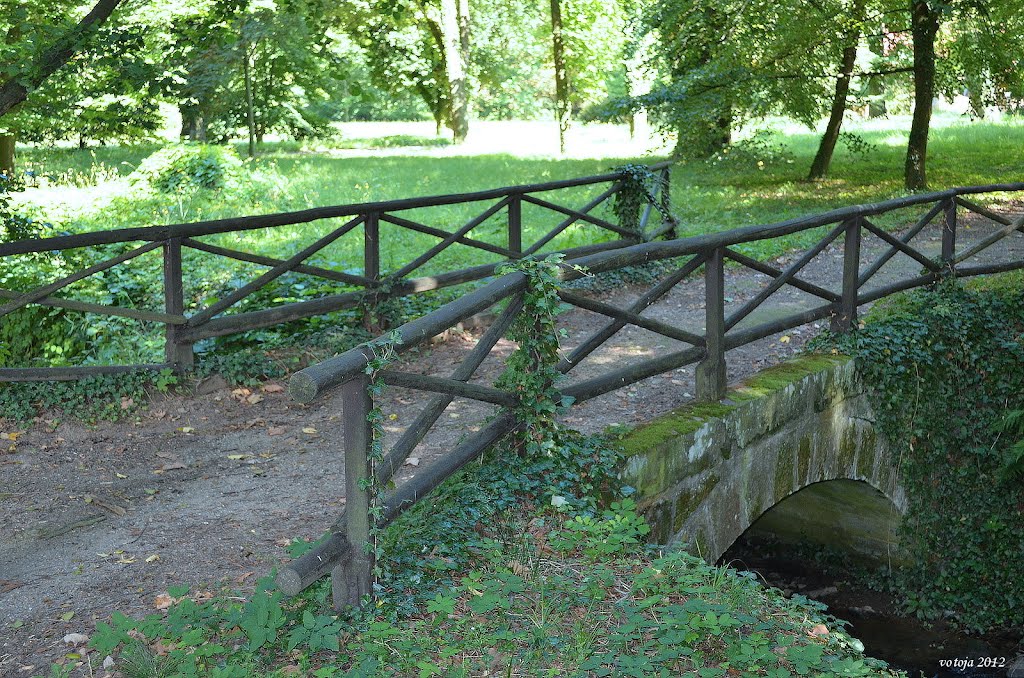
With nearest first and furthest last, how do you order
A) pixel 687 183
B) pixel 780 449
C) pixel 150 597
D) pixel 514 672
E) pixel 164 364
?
pixel 514 672 → pixel 150 597 → pixel 780 449 → pixel 164 364 → pixel 687 183

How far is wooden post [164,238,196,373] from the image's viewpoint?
7.21 metres

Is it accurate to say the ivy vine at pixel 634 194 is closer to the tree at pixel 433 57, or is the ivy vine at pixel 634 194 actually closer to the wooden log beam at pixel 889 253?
the wooden log beam at pixel 889 253

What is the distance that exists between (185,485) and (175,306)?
1742mm

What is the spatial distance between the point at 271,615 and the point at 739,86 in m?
14.0

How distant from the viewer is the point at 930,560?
28.2ft

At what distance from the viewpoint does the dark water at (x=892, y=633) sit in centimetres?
778

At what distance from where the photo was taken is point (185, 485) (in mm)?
6129

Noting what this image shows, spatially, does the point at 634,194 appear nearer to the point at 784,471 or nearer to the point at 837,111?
the point at 784,471

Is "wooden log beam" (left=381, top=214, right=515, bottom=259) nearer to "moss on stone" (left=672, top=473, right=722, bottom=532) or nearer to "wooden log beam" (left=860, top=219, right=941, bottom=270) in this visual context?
"moss on stone" (left=672, top=473, right=722, bottom=532)

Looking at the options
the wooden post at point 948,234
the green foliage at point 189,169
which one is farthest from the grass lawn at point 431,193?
the wooden post at point 948,234

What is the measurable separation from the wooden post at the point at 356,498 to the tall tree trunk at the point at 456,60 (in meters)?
26.7

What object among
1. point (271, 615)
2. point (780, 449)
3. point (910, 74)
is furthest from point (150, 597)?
point (910, 74)

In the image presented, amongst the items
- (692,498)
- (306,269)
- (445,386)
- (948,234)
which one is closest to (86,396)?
(306,269)

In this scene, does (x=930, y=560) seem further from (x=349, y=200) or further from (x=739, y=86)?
(x=349, y=200)
